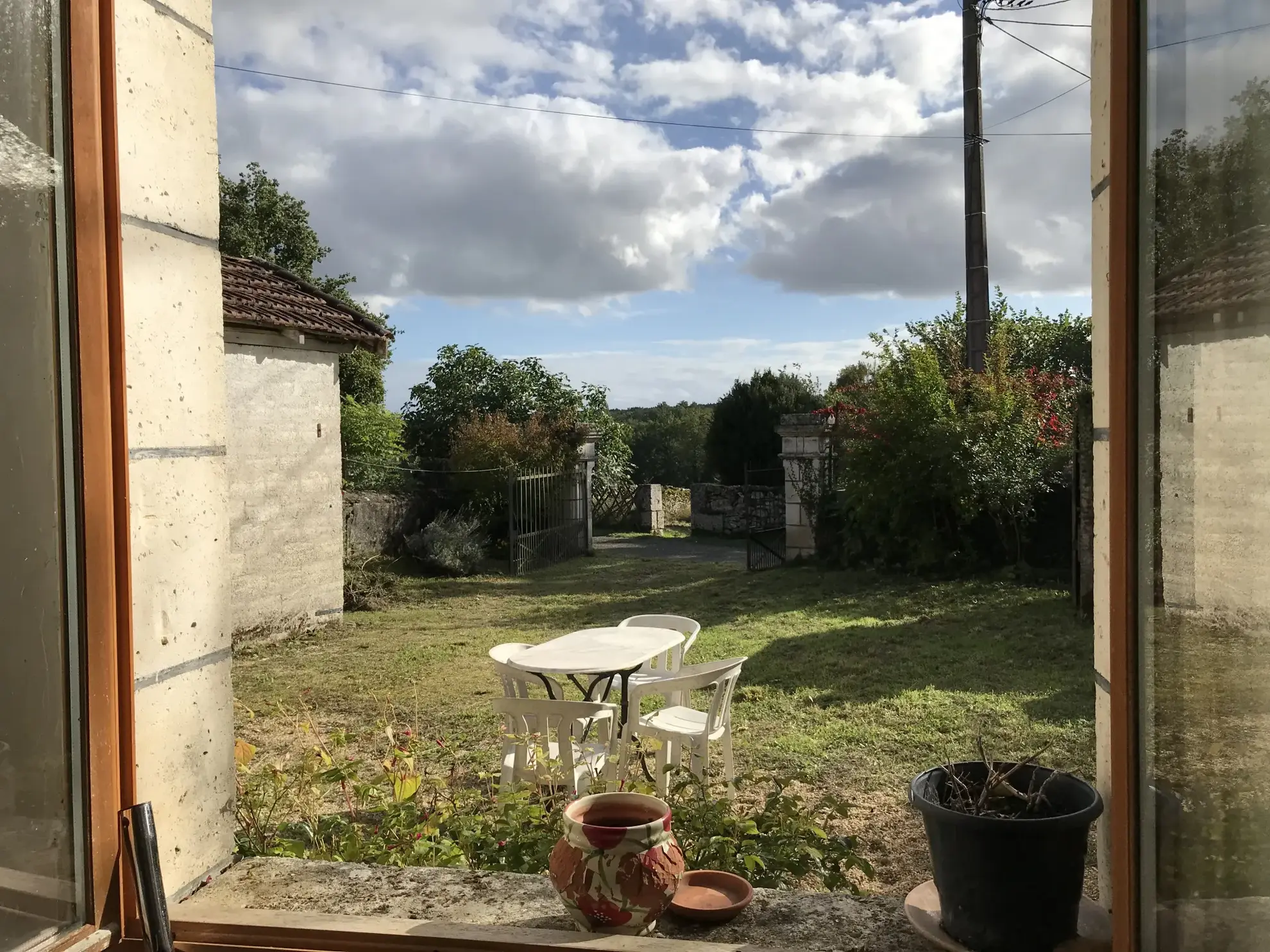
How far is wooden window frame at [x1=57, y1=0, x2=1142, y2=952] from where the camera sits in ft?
4.37

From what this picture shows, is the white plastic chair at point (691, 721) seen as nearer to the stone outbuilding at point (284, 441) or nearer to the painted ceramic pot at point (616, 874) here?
the painted ceramic pot at point (616, 874)

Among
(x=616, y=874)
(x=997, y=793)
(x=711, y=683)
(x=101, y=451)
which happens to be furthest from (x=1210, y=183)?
(x=711, y=683)

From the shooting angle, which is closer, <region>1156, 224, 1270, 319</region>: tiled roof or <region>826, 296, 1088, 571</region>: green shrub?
<region>1156, 224, 1270, 319</region>: tiled roof

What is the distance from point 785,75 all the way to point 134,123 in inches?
179

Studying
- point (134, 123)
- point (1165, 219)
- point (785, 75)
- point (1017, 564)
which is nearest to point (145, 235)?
point (134, 123)

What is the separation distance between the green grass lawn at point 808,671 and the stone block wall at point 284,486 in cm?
38

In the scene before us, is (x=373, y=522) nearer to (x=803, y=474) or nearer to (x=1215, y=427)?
(x=803, y=474)

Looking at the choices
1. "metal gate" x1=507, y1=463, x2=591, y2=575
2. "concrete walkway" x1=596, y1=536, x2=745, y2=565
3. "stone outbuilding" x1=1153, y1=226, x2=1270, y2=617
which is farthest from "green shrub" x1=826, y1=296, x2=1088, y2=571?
"stone outbuilding" x1=1153, y1=226, x2=1270, y2=617

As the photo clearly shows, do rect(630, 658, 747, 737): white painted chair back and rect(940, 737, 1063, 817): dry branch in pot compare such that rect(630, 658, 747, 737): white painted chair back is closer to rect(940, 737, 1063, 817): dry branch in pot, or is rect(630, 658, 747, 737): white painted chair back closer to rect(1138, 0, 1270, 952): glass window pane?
rect(940, 737, 1063, 817): dry branch in pot

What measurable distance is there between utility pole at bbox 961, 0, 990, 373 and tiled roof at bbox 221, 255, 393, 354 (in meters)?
5.71

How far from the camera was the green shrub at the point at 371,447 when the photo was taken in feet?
38.7

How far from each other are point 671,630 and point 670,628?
0.37 feet

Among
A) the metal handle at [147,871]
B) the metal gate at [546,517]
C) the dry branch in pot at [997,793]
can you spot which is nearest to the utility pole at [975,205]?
the metal gate at [546,517]

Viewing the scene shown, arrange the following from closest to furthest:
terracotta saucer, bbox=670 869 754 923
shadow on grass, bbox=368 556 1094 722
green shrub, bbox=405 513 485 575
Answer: terracotta saucer, bbox=670 869 754 923
shadow on grass, bbox=368 556 1094 722
green shrub, bbox=405 513 485 575
